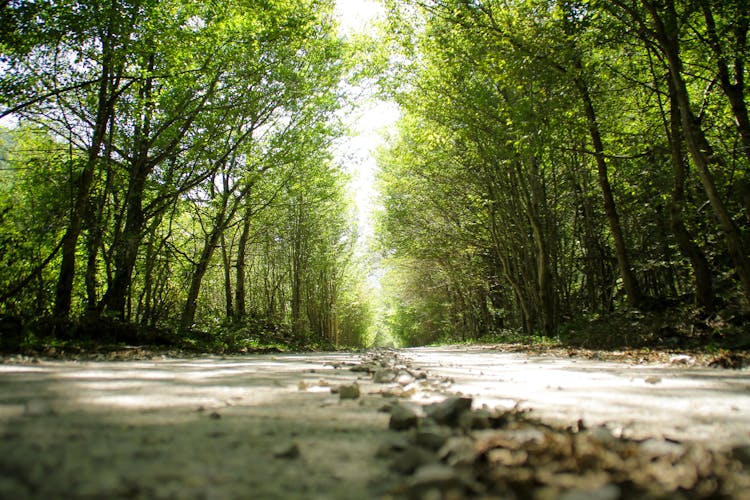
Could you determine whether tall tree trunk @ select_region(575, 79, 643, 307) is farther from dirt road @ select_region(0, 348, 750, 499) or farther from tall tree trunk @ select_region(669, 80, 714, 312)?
dirt road @ select_region(0, 348, 750, 499)

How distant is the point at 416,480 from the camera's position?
994 mm

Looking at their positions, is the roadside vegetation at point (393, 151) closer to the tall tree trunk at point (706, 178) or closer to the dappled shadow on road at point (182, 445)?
the tall tree trunk at point (706, 178)

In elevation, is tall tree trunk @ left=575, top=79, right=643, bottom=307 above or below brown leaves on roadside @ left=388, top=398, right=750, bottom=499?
above

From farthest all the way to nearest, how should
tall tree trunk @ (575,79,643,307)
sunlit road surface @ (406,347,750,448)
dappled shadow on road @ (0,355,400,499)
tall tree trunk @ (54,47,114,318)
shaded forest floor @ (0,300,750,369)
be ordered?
tall tree trunk @ (575,79,643,307) < tall tree trunk @ (54,47,114,318) < shaded forest floor @ (0,300,750,369) < sunlit road surface @ (406,347,750,448) < dappled shadow on road @ (0,355,400,499)

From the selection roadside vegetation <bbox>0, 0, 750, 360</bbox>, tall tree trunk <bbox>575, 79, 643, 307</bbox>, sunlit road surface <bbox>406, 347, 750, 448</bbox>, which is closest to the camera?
sunlit road surface <bbox>406, 347, 750, 448</bbox>

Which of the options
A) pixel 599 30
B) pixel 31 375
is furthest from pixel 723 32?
pixel 31 375

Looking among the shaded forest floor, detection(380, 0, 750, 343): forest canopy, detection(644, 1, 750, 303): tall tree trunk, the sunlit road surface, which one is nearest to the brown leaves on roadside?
the sunlit road surface

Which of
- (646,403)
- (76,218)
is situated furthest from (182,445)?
(76,218)

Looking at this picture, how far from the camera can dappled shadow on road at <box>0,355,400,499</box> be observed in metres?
0.96

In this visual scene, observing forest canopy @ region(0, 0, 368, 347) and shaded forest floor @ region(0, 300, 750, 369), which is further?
Result: forest canopy @ region(0, 0, 368, 347)

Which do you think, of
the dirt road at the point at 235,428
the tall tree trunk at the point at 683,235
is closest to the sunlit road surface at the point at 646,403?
the dirt road at the point at 235,428

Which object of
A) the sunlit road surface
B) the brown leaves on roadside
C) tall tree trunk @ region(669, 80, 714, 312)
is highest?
tall tree trunk @ region(669, 80, 714, 312)

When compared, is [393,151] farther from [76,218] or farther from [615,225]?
[76,218]

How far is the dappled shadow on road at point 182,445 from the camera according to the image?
3.16 feet
